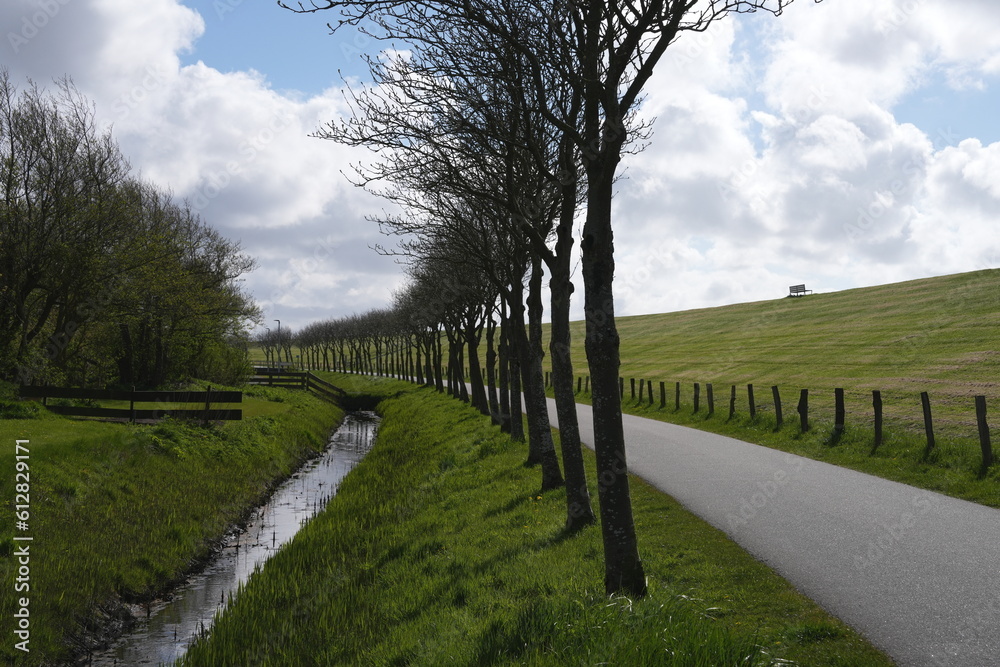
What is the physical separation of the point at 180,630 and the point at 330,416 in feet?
102

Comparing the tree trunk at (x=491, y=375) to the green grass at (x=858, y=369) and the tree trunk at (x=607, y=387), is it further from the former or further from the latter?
the tree trunk at (x=607, y=387)

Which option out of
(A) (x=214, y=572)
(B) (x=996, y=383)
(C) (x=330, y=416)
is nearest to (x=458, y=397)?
(C) (x=330, y=416)

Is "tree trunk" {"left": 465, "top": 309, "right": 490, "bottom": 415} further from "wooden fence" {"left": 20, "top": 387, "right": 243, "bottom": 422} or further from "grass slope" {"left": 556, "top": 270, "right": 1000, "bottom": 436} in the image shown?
"wooden fence" {"left": 20, "top": 387, "right": 243, "bottom": 422}

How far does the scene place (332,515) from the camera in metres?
14.3

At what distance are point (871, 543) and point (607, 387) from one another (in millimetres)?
4308

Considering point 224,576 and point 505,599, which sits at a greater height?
point 505,599

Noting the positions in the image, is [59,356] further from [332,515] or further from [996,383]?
[996,383]

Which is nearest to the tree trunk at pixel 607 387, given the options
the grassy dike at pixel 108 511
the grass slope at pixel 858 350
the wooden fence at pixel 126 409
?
the grassy dike at pixel 108 511

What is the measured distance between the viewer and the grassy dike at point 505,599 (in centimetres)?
564

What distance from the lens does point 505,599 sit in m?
7.42

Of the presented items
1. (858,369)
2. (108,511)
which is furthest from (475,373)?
(108,511)

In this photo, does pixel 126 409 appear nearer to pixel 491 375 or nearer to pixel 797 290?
pixel 491 375

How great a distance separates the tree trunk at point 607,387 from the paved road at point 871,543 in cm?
195

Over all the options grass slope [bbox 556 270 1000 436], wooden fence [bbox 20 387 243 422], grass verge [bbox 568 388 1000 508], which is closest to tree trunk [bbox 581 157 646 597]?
grass verge [bbox 568 388 1000 508]
